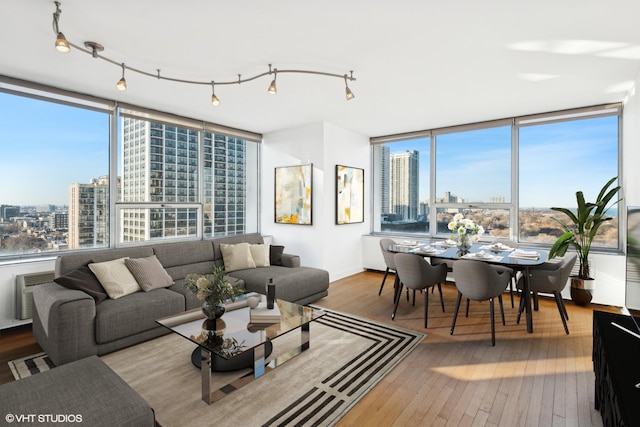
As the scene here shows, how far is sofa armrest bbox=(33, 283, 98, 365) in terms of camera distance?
254 centimetres

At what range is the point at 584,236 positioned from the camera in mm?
4250

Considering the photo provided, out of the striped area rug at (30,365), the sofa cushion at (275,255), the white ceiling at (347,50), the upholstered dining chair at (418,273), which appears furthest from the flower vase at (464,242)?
the striped area rug at (30,365)

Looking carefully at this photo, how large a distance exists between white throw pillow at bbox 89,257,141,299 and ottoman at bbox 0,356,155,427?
1420 mm

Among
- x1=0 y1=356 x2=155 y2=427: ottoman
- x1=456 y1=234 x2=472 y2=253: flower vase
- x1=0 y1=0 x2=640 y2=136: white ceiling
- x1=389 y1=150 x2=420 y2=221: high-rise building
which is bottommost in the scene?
x1=0 y1=356 x2=155 y2=427: ottoman

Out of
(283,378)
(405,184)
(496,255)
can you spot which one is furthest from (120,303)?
(405,184)

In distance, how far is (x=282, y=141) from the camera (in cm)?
574

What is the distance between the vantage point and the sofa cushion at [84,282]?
114 inches

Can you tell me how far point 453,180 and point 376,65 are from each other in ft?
10.3

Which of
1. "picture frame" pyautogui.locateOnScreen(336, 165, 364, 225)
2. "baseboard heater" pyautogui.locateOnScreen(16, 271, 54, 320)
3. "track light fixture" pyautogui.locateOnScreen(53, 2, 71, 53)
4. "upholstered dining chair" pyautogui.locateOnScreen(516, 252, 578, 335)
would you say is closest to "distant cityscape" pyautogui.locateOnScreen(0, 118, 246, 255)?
"baseboard heater" pyautogui.locateOnScreen(16, 271, 54, 320)

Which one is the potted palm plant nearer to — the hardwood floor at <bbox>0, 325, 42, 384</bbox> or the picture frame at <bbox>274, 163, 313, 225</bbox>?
the picture frame at <bbox>274, 163, 313, 225</bbox>

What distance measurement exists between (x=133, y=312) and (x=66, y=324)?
483mm

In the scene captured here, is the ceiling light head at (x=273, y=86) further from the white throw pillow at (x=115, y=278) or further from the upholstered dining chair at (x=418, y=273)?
the white throw pillow at (x=115, y=278)

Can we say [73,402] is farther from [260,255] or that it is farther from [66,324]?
[260,255]

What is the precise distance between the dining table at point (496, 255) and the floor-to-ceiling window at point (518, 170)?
1.05 meters
